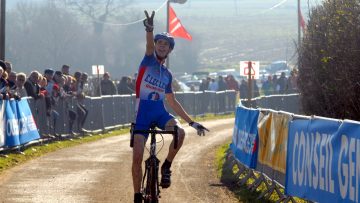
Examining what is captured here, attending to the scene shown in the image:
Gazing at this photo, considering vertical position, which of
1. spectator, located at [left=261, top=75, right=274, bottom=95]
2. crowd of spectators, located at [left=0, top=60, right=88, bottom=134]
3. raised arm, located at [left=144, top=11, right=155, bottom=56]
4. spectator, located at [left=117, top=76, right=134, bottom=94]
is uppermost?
raised arm, located at [left=144, top=11, right=155, bottom=56]

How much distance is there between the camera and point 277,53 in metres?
139

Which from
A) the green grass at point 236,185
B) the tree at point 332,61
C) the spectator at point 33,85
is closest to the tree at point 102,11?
the spectator at point 33,85

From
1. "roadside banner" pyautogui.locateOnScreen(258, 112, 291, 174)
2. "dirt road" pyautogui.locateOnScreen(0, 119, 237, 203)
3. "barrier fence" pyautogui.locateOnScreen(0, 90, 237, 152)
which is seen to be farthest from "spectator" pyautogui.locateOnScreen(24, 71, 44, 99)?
"roadside banner" pyautogui.locateOnScreen(258, 112, 291, 174)

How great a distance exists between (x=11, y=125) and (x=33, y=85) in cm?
278

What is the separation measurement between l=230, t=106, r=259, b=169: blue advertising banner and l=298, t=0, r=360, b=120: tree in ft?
6.47

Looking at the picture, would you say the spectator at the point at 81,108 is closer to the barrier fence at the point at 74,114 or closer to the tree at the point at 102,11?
the barrier fence at the point at 74,114

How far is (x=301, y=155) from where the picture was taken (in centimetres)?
1293

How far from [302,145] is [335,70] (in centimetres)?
724

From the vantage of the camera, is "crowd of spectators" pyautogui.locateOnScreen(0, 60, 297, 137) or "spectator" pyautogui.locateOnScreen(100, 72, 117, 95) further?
"spectator" pyautogui.locateOnScreen(100, 72, 117, 95)

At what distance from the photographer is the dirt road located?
49.7 ft

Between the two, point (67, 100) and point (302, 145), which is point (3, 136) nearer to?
point (67, 100)

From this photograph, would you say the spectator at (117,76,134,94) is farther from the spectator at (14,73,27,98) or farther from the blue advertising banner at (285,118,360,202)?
the blue advertising banner at (285,118,360,202)

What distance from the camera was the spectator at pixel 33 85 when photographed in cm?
2328

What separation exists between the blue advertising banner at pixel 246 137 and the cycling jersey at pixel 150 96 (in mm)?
4234
